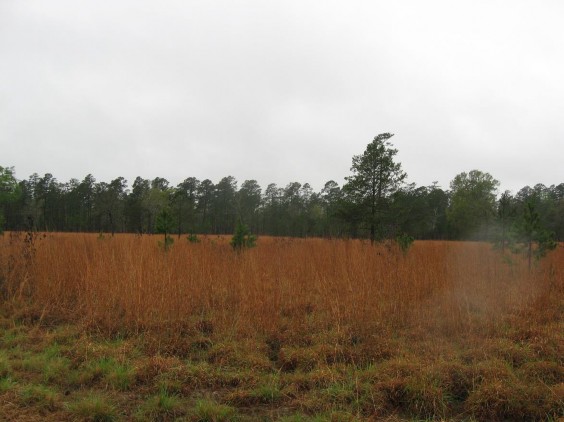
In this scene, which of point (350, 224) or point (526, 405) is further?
point (350, 224)

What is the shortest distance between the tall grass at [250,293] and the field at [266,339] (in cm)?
3

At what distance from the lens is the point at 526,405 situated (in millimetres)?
2936

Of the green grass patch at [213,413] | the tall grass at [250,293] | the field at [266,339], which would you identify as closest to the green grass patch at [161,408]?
the field at [266,339]

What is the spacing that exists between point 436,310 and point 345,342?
1796 mm

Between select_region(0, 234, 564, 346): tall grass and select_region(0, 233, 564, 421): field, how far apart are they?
3cm

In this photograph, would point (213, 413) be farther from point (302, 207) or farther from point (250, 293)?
point (302, 207)

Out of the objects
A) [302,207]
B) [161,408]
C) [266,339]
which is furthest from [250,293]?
[302,207]

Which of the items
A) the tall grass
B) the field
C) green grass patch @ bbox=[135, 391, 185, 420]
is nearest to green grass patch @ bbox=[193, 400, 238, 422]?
the field

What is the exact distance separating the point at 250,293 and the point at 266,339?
37.3 inches

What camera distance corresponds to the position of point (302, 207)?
6669 cm

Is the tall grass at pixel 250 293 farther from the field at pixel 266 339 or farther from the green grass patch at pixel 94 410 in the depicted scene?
the green grass patch at pixel 94 410

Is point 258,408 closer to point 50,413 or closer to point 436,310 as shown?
point 50,413

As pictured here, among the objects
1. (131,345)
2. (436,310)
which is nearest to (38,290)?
(131,345)

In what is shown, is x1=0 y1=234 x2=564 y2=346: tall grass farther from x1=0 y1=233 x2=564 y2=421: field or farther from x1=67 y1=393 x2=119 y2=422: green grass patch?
x1=67 y1=393 x2=119 y2=422: green grass patch
